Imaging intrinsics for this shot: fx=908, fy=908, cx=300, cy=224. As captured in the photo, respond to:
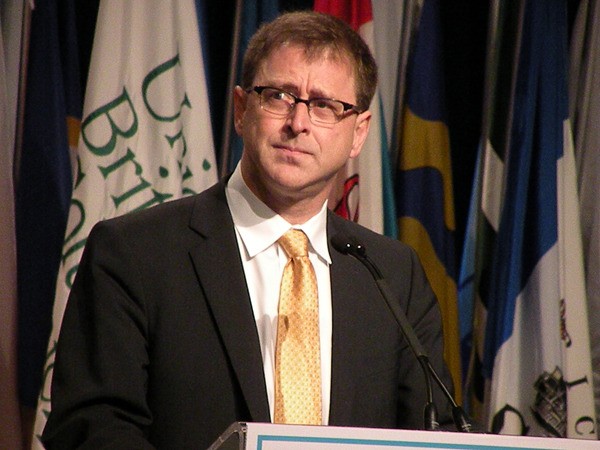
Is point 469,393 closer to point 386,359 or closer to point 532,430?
point 532,430

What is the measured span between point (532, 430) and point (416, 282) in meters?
1.19

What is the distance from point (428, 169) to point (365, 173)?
28 cm

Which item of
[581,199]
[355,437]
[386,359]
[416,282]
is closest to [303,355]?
[386,359]

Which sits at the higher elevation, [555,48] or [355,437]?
[555,48]

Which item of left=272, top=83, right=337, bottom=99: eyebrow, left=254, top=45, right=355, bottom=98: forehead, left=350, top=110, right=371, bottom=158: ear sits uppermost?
left=254, top=45, right=355, bottom=98: forehead

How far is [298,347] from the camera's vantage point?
188cm

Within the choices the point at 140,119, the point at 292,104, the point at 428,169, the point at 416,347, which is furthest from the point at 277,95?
the point at 428,169

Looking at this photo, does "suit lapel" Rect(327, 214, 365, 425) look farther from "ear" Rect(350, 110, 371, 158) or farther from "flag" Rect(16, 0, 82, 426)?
"flag" Rect(16, 0, 82, 426)

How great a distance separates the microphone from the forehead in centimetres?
35

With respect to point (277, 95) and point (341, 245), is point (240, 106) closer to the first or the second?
point (277, 95)

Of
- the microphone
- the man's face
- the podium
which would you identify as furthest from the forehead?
the podium

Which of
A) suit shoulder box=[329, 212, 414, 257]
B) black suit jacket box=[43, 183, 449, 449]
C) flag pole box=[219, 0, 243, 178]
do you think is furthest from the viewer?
flag pole box=[219, 0, 243, 178]

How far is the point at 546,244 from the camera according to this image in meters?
3.21

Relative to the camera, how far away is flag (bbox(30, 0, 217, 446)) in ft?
9.59
